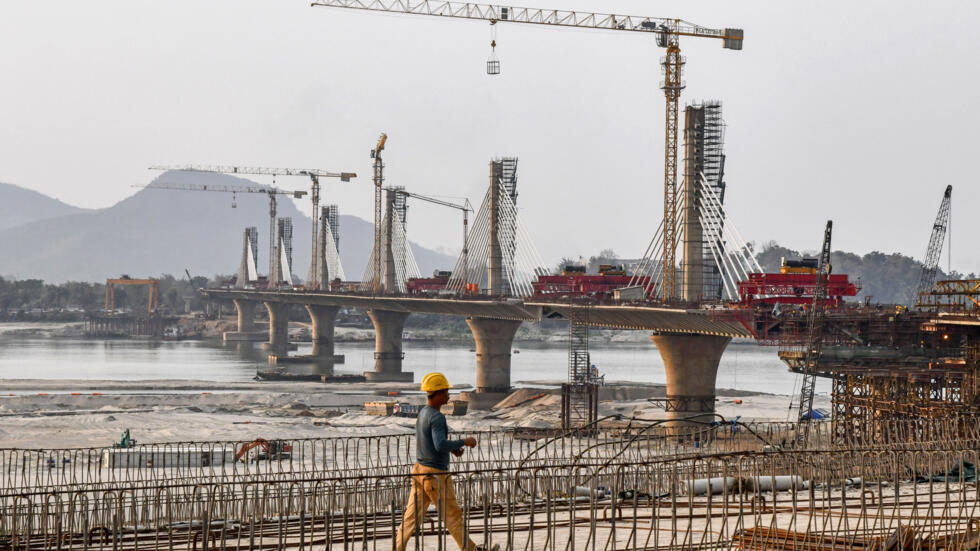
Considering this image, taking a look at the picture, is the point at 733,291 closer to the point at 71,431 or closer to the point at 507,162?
the point at 71,431

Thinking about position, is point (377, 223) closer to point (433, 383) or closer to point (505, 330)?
point (505, 330)

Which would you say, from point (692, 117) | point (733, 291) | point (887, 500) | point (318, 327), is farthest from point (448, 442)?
point (318, 327)

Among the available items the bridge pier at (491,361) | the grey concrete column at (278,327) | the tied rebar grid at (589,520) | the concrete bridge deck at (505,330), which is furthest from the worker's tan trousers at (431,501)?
the grey concrete column at (278,327)

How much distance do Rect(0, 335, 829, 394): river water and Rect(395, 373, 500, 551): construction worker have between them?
106491mm

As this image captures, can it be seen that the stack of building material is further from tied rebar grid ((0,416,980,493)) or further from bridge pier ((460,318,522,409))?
bridge pier ((460,318,522,409))

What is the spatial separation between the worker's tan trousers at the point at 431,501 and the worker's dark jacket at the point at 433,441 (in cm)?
12

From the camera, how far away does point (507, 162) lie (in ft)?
388

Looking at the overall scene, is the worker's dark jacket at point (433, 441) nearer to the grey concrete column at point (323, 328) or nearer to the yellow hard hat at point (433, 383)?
the yellow hard hat at point (433, 383)

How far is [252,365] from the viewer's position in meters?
157

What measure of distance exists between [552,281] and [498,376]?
9.62 meters

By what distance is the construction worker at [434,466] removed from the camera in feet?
50.1

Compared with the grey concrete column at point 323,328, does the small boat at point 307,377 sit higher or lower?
lower

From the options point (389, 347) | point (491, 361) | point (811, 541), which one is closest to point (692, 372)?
point (491, 361)

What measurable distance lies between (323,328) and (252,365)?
13969 millimetres
